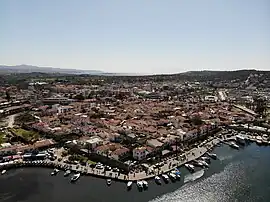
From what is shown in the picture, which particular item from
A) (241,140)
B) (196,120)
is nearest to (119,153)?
(241,140)

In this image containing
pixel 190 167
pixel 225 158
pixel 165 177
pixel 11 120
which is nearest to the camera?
pixel 165 177

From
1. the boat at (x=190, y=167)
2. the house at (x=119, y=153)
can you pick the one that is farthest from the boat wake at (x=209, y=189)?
the house at (x=119, y=153)

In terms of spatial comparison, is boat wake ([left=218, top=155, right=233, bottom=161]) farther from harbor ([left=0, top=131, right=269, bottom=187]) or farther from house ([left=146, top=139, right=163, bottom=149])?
house ([left=146, top=139, right=163, bottom=149])

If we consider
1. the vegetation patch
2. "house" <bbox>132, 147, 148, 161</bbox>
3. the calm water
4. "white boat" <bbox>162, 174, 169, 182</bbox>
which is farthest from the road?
"white boat" <bbox>162, 174, 169, 182</bbox>

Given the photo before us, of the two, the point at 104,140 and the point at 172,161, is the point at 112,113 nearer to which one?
the point at 104,140

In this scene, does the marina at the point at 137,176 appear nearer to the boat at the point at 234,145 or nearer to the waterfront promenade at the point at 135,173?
the waterfront promenade at the point at 135,173

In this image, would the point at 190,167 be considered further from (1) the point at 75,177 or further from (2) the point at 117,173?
(1) the point at 75,177

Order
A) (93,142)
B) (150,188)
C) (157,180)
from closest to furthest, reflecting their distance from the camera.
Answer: (150,188) → (157,180) → (93,142)

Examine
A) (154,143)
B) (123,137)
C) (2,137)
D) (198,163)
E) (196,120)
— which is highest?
(196,120)
